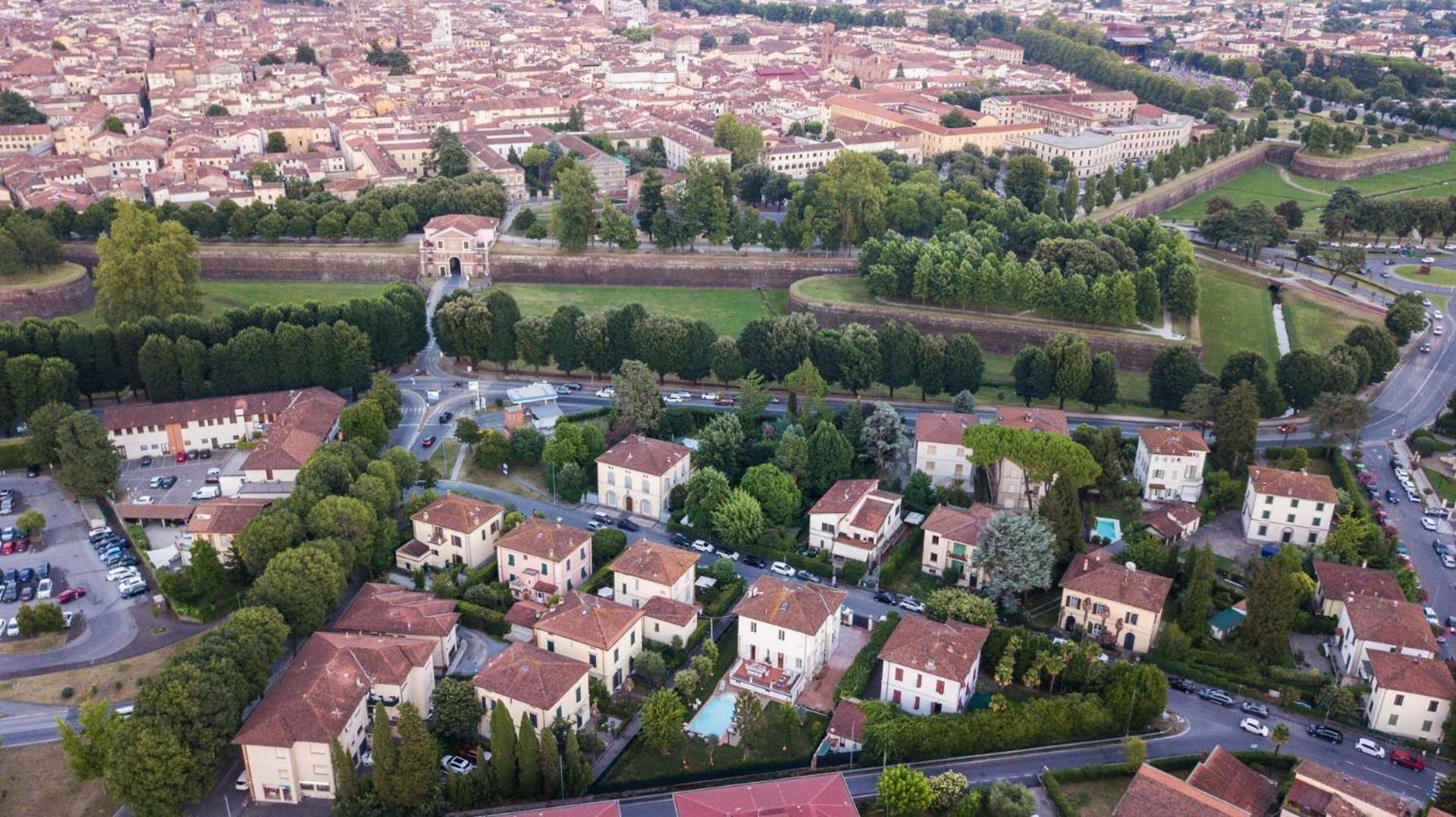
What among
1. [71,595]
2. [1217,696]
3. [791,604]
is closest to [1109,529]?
[1217,696]

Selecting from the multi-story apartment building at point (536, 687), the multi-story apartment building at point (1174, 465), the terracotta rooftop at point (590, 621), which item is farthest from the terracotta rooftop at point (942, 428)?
the multi-story apartment building at point (536, 687)

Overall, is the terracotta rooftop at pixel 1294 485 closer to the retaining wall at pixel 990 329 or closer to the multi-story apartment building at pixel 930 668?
the retaining wall at pixel 990 329

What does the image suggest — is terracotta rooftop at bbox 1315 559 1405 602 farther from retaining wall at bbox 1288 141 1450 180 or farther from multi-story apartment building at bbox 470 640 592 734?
retaining wall at bbox 1288 141 1450 180

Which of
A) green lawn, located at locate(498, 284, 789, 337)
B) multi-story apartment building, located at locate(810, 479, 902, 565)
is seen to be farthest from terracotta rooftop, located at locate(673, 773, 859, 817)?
green lawn, located at locate(498, 284, 789, 337)

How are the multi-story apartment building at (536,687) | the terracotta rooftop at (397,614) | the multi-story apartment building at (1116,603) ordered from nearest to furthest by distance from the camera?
the multi-story apartment building at (536,687) < the terracotta rooftop at (397,614) < the multi-story apartment building at (1116,603)

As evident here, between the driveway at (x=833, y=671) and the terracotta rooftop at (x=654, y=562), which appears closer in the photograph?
the driveway at (x=833, y=671)

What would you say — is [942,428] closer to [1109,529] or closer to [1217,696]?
[1109,529]

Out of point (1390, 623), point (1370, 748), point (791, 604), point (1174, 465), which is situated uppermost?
point (791, 604)
